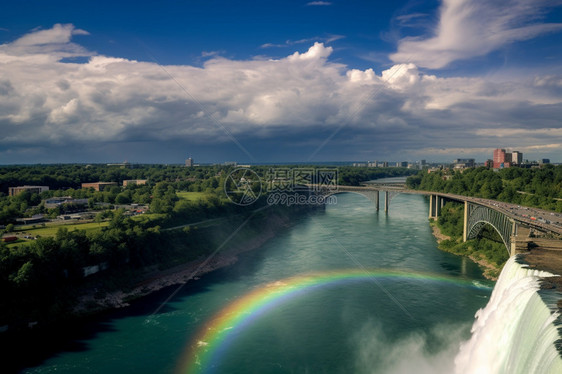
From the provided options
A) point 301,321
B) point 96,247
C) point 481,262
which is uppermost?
point 96,247

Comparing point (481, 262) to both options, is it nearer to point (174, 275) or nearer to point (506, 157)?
point (174, 275)

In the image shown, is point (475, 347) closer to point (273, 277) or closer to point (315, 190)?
point (273, 277)

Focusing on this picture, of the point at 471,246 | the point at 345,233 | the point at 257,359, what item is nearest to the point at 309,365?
the point at 257,359

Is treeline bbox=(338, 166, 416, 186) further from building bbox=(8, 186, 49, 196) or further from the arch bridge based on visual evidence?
building bbox=(8, 186, 49, 196)

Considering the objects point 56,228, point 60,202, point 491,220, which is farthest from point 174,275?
point 491,220

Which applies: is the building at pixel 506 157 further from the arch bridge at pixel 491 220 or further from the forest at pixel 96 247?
the forest at pixel 96 247

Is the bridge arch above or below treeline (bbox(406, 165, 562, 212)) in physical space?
below

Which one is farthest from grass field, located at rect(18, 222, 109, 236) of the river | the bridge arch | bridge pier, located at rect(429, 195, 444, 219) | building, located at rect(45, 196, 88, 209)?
bridge pier, located at rect(429, 195, 444, 219)
